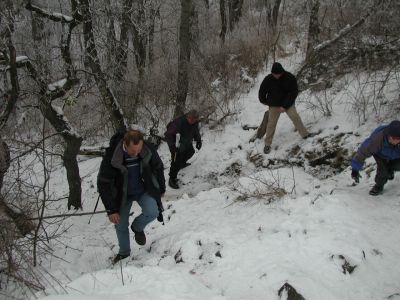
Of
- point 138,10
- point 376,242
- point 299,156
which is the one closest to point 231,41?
point 138,10

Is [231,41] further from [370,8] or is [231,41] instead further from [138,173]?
[138,173]

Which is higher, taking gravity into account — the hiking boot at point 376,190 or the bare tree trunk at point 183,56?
the bare tree trunk at point 183,56

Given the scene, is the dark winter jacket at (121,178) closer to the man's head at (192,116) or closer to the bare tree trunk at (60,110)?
the bare tree trunk at (60,110)

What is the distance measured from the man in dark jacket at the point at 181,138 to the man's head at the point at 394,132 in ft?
12.3

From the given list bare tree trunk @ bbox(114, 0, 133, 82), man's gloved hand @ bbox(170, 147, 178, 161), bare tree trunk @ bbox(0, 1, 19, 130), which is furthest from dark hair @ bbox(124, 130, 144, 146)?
bare tree trunk @ bbox(114, 0, 133, 82)

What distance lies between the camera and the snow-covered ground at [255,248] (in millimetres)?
3688

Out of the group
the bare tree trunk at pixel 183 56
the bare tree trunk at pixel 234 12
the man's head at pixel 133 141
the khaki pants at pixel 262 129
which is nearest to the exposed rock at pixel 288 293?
the man's head at pixel 133 141

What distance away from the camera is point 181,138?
8.02 m

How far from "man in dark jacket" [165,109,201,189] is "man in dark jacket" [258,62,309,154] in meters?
1.38

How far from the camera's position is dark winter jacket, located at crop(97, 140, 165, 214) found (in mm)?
4512

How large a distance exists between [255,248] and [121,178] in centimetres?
170

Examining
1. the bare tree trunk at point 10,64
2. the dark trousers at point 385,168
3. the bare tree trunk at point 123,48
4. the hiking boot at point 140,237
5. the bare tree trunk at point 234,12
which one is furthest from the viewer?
the bare tree trunk at point 234,12

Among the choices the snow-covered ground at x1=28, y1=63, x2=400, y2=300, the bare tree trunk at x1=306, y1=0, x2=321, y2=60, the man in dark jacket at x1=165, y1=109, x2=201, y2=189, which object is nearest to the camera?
the snow-covered ground at x1=28, y1=63, x2=400, y2=300

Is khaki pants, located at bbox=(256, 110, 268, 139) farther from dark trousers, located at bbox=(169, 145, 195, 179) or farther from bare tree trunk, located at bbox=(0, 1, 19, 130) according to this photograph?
bare tree trunk, located at bbox=(0, 1, 19, 130)
